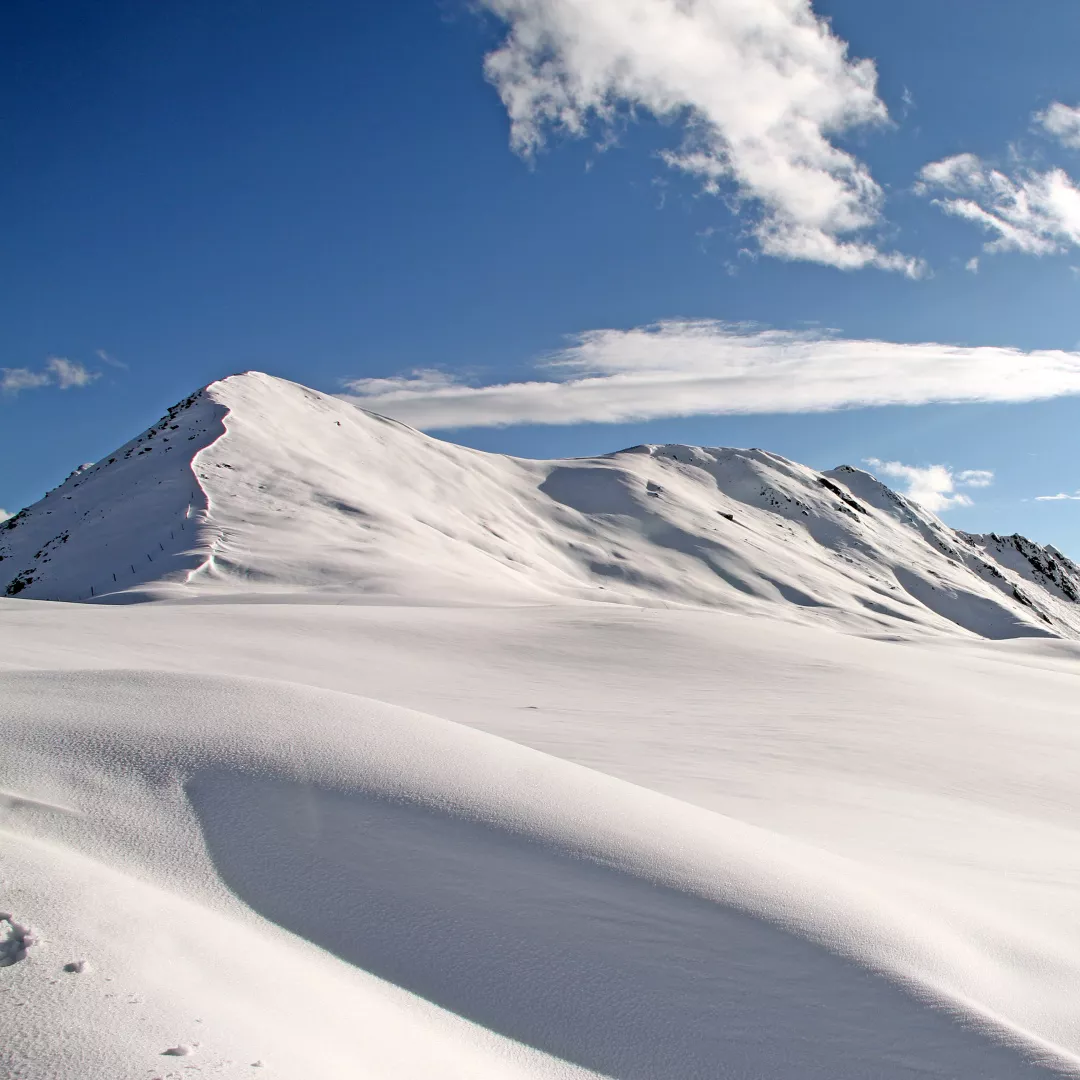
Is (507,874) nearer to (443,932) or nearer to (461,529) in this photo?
(443,932)

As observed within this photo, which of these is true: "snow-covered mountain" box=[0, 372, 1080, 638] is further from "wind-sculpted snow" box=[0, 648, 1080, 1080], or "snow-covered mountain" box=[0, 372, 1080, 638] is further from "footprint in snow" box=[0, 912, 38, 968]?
"footprint in snow" box=[0, 912, 38, 968]

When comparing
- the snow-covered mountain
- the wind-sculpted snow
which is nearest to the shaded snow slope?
the wind-sculpted snow

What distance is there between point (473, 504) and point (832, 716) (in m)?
44.2

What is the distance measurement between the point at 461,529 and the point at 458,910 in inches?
1625

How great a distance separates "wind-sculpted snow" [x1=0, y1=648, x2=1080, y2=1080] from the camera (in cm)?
238

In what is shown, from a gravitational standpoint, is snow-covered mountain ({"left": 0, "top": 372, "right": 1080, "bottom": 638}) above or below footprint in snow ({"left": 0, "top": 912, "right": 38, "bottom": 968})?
above

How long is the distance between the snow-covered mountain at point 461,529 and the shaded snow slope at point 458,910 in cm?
1612

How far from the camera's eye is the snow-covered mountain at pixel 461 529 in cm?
2633

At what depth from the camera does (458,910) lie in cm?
324

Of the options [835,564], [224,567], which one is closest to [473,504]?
[224,567]

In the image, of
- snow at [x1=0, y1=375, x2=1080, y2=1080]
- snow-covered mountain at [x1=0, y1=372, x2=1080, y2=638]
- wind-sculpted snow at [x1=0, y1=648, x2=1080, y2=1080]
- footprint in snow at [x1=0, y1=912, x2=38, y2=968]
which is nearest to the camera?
footprint in snow at [x1=0, y1=912, x2=38, y2=968]

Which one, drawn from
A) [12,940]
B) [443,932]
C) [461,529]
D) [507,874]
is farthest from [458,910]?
[461,529]

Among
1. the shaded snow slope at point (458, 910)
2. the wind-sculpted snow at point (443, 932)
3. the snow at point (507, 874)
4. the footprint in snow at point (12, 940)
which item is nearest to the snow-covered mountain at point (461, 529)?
the snow at point (507, 874)

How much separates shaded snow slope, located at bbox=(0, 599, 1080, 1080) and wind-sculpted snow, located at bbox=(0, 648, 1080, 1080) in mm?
11
